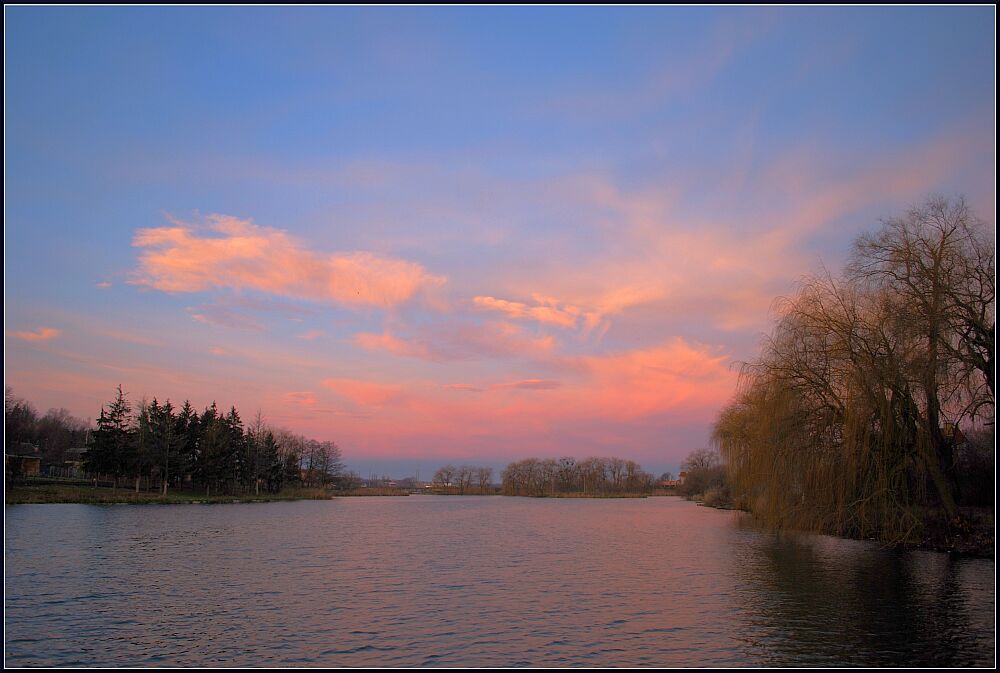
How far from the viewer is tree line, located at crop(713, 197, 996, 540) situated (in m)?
23.1

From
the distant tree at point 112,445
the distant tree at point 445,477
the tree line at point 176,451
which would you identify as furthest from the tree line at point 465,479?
the distant tree at point 112,445

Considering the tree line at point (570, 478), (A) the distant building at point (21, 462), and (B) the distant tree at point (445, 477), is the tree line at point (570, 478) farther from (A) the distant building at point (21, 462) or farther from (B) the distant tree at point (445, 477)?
(A) the distant building at point (21, 462)

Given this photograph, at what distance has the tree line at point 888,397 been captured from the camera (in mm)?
23125

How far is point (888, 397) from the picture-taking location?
82.0ft

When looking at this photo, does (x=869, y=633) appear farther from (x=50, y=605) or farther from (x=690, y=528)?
(x=690, y=528)

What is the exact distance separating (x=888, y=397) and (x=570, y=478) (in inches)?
4340

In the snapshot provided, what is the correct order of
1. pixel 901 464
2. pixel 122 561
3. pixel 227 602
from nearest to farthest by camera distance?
pixel 227 602 → pixel 122 561 → pixel 901 464

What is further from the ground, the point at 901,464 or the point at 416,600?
the point at 901,464

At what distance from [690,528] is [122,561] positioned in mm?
31617

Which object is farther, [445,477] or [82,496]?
[445,477]

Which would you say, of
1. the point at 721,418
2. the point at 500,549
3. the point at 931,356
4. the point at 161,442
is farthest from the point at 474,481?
the point at 931,356

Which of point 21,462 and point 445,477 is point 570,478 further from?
point 21,462

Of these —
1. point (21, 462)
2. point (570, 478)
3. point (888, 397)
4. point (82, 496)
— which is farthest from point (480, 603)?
point (570, 478)

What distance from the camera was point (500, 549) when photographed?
95.9ft
